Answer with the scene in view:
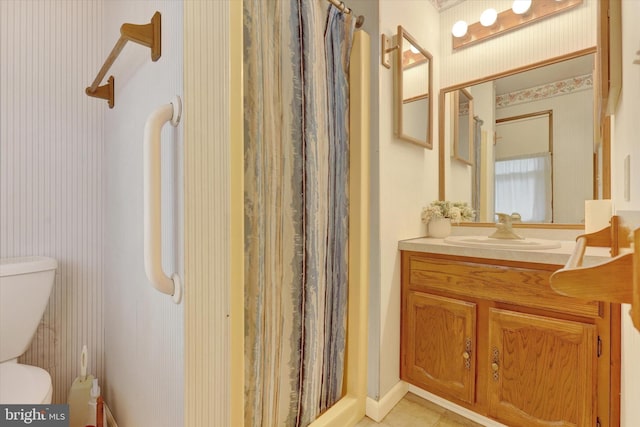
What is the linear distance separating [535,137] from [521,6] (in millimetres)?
746

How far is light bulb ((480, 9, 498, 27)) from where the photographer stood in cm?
186

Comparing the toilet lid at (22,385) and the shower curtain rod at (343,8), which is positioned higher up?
the shower curtain rod at (343,8)

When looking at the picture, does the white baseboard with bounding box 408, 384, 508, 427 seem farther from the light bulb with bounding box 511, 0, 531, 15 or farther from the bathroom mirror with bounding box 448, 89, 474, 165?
the light bulb with bounding box 511, 0, 531, 15

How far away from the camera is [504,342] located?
1344 millimetres

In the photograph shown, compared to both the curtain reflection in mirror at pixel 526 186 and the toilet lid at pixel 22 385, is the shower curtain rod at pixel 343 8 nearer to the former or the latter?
the curtain reflection in mirror at pixel 526 186

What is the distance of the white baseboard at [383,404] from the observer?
4.93 ft

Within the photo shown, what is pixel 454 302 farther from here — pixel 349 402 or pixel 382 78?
pixel 382 78

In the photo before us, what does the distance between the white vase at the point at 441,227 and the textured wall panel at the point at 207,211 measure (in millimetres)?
1449

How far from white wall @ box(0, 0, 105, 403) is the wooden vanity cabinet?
5.45 feet

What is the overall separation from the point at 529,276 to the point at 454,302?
13.7 inches

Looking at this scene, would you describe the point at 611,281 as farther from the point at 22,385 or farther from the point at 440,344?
the point at 22,385

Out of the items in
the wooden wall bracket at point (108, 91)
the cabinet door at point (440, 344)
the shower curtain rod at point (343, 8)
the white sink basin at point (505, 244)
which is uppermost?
the shower curtain rod at point (343, 8)

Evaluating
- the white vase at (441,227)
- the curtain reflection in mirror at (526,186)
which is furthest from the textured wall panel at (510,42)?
the white vase at (441,227)

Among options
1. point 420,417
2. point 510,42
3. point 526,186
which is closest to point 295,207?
point 420,417
